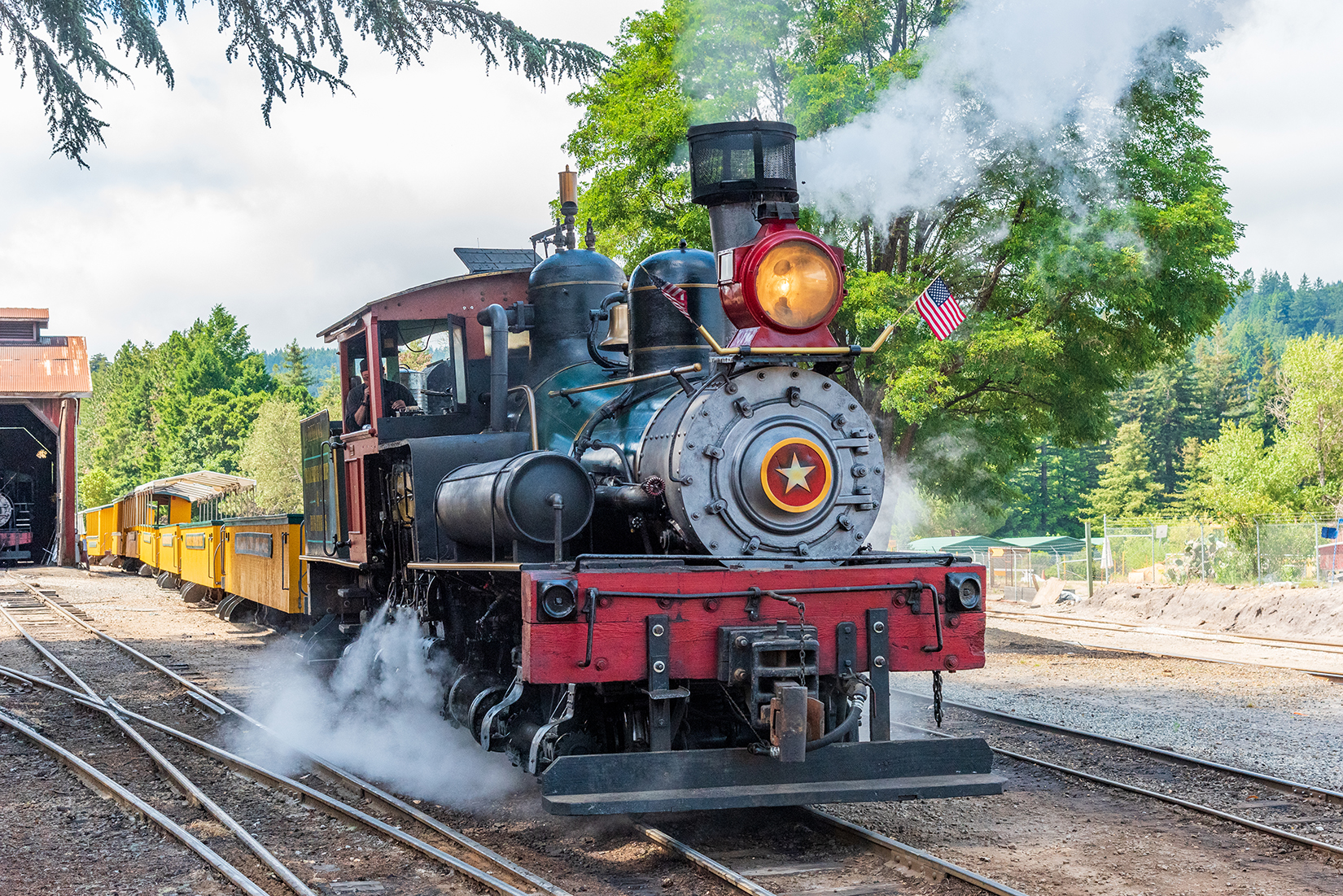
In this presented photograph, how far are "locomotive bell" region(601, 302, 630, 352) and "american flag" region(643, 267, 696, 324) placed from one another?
1.35 feet

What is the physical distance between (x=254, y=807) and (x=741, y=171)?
4.22 m

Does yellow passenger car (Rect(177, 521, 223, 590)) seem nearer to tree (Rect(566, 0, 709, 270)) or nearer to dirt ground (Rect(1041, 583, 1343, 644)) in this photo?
tree (Rect(566, 0, 709, 270))

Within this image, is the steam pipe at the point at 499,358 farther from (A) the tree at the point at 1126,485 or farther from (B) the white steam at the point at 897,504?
(A) the tree at the point at 1126,485

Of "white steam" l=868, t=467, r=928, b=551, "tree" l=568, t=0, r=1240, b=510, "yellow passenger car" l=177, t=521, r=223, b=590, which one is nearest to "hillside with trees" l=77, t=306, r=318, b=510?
"yellow passenger car" l=177, t=521, r=223, b=590

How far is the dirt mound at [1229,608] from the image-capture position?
17109 millimetres

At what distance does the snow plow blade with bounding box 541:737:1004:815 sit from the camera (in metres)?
4.99

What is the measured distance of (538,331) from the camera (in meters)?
7.52

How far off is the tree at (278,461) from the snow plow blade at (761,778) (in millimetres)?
38622

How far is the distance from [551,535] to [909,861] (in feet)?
7.03

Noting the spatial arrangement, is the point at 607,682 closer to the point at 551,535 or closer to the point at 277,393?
the point at 551,535

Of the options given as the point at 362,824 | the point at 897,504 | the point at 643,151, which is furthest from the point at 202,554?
the point at 362,824

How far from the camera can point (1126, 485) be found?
190 ft

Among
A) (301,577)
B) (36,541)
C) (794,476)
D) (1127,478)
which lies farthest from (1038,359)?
(1127,478)

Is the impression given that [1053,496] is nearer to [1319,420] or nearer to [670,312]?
[1319,420]
